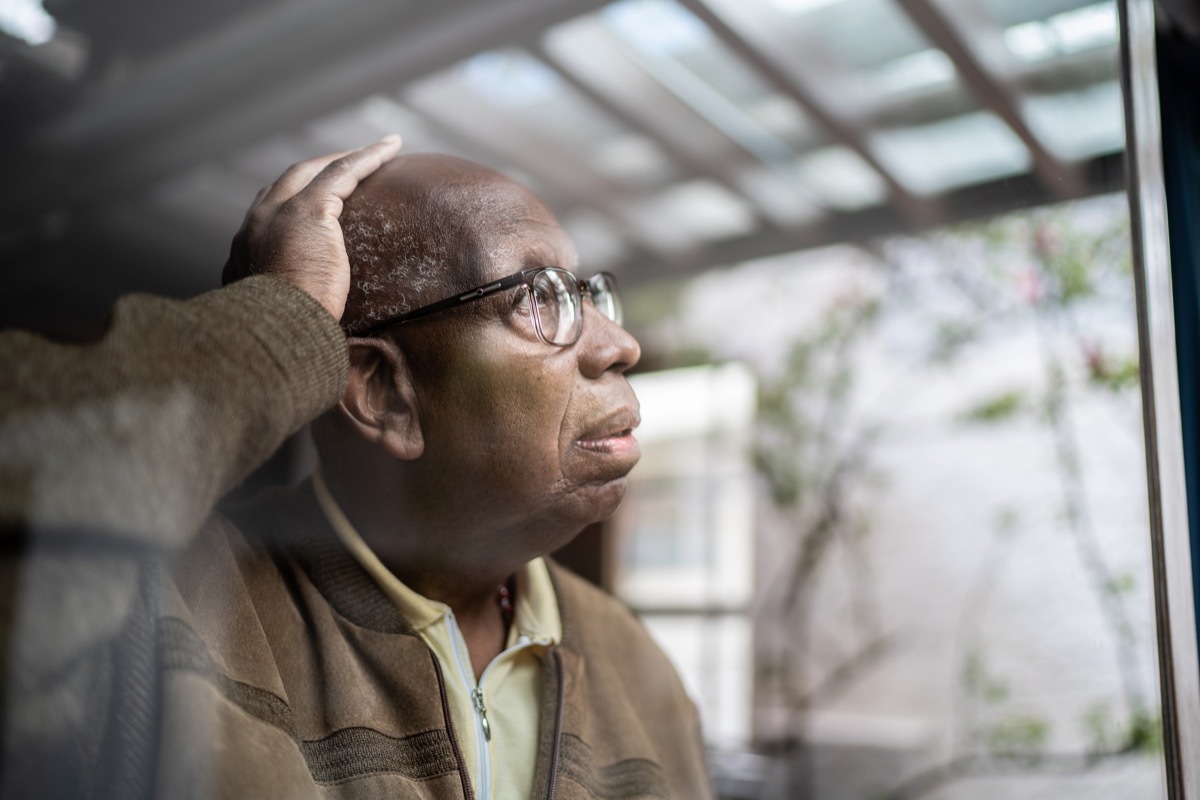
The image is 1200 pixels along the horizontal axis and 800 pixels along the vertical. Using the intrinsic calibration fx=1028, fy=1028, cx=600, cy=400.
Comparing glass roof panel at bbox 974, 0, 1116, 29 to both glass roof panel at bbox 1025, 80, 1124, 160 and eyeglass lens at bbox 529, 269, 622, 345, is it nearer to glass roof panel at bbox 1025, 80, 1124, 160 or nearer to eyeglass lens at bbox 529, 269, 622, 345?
glass roof panel at bbox 1025, 80, 1124, 160

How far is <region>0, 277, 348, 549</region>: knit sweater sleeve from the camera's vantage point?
0.62 metres

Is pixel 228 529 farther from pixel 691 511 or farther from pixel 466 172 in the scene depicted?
pixel 691 511

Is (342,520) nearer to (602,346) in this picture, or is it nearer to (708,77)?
(602,346)

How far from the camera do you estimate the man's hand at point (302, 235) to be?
84cm

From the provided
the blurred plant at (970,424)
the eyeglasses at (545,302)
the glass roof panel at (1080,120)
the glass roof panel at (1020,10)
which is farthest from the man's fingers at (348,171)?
the blurred plant at (970,424)

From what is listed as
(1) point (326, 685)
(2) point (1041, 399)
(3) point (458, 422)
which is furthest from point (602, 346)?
(2) point (1041, 399)

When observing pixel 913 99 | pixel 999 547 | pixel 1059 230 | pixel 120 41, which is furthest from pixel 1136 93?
pixel 999 547

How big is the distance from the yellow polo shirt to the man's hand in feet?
0.64

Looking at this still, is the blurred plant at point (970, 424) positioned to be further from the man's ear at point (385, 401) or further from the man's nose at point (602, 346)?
the man's ear at point (385, 401)

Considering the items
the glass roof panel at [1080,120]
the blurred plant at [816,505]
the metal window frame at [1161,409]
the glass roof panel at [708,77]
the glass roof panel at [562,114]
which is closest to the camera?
the metal window frame at [1161,409]

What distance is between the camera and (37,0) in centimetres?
80

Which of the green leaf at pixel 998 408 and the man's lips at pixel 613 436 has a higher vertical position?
the green leaf at pixel 998 408

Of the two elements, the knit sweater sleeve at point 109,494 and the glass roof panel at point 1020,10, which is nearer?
the knit sweater sleeve at point 109,494

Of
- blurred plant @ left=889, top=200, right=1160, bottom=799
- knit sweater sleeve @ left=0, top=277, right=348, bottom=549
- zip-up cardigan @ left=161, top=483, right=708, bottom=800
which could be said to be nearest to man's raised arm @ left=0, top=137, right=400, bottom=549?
knit sweater sleeve @ left=0, top=277, right=348, bottom=549
